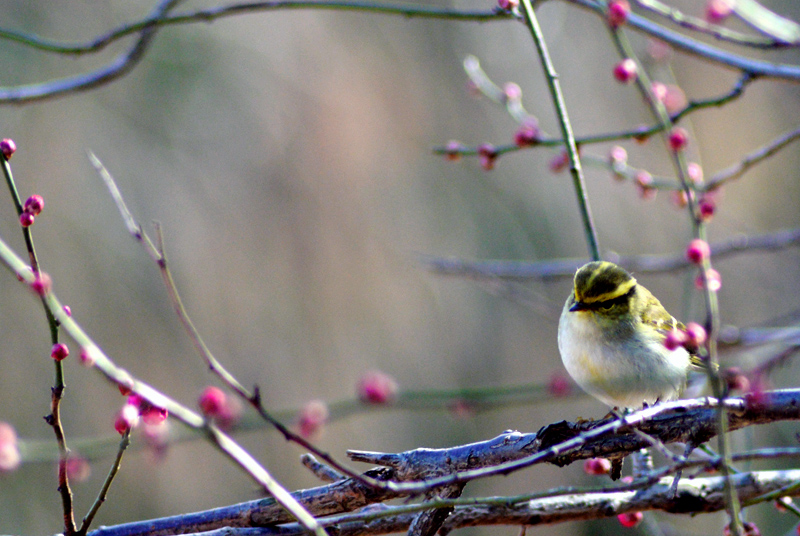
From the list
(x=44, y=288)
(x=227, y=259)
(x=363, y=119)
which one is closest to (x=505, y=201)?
(x=363, y=119)

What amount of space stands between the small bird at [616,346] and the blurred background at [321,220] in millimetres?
3010

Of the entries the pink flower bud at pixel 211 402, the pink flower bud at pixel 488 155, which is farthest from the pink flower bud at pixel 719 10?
the pink flower bud at pixel 211 402

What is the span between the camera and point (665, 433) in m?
2.03

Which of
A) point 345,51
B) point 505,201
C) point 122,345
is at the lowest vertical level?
point 122,345

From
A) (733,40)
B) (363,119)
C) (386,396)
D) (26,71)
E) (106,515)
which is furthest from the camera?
(363,119)

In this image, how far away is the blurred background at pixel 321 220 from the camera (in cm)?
572

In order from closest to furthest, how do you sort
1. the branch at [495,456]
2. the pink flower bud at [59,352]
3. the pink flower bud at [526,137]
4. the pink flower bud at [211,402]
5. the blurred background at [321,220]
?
the pink flower bud at [211,402] → the pink flower bud at [59,352] → the branch at [495,456] → the pink flower bud at [526,137] → the blurred background at [321,220]

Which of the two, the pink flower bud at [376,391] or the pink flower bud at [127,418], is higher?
the pink flower bud at [376,391]

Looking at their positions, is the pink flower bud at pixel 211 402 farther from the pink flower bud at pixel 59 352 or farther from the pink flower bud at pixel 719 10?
the pink flower bud at pixel 719 10

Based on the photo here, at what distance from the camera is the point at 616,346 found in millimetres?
2828

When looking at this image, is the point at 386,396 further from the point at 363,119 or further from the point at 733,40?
the point at 363,119

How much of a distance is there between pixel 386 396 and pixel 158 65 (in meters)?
5.32

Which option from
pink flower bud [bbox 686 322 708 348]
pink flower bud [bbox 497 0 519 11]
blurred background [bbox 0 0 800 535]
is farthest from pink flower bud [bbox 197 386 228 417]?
blurred background [bbox 0 0 800 535]

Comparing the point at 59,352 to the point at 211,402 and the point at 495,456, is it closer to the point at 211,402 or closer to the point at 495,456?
the point at 211,402
